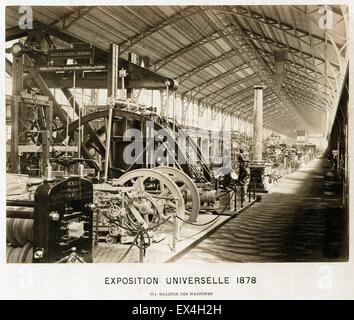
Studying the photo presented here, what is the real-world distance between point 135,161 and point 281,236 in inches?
125

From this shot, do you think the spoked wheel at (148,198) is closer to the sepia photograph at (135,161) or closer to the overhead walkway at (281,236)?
the sepia photograph at (135,161)

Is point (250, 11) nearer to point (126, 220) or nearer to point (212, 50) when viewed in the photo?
point (212, 50)

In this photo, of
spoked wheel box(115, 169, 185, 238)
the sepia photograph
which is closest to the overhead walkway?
the sepia photograph

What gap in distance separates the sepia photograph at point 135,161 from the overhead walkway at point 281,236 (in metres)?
0.03

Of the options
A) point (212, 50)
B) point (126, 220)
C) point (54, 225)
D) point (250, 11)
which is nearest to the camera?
point (54, 225)

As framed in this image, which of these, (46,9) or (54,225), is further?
(46,9)

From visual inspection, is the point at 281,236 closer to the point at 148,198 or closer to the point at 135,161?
the point at 148,198

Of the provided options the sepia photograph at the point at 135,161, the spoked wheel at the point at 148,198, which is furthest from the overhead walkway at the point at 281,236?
the spoked wheel at the point at 148,198

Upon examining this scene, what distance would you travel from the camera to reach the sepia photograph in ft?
14.5

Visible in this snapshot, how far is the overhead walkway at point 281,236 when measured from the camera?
611 centimetres

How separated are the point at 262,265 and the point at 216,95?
25.3m

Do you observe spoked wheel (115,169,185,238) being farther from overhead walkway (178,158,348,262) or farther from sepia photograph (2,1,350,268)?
overhead walkway (178,158,348,262)
